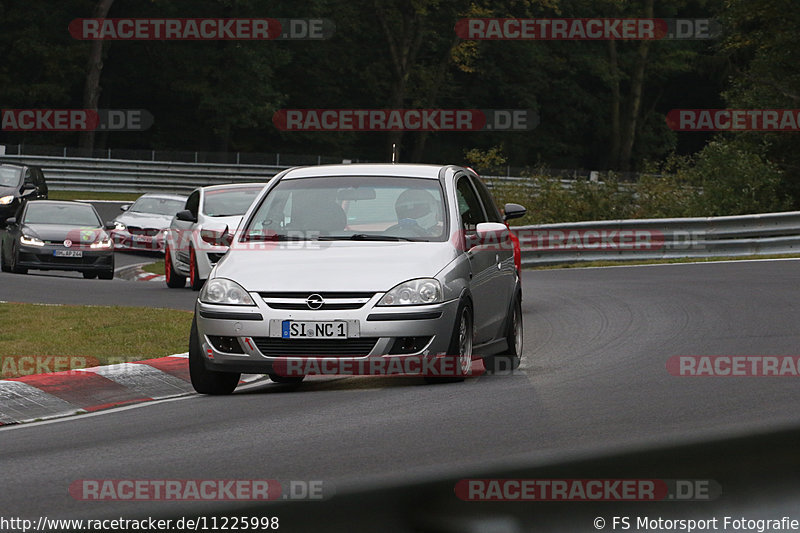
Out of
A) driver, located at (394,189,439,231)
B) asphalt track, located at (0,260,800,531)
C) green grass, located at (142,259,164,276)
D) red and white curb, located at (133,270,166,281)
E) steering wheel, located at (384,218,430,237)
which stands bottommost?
red and white curb, located at (133,270,166,281)

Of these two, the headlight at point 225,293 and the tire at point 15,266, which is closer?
the headlight at point 225,293

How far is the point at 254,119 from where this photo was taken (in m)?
64.6

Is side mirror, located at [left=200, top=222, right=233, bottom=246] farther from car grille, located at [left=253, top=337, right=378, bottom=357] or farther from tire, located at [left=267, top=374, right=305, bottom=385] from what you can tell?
car grille, located at [left=253, top=337, right=378, bottom=357]

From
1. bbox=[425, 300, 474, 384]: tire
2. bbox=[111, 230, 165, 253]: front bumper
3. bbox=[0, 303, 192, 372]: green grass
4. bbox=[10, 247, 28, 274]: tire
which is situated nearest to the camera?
bbox=[425, 300, 474, 384]: tire

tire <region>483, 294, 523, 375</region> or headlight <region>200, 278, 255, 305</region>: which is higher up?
headlight <region>200, 278, 255, 305</region>

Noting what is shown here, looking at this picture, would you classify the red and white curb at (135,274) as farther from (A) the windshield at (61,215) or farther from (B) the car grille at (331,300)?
(B) the car grille at (331,300)

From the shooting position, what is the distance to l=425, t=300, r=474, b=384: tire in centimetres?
892

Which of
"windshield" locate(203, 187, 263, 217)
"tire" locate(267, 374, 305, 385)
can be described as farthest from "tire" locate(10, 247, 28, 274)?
"tire" locate(267, 374, 305, 385)

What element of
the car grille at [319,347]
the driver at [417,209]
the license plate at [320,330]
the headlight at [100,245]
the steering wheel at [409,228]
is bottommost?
the car grille at [319,347]

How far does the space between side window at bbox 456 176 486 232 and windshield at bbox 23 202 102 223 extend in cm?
1541

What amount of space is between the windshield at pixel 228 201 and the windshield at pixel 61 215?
5.39 m

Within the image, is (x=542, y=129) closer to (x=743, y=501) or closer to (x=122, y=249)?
(x=122, y=249)

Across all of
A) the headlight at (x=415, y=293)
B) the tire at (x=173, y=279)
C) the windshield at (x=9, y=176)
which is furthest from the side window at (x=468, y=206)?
the windshield at (x=9, y=176)

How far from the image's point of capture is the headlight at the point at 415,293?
867cm
